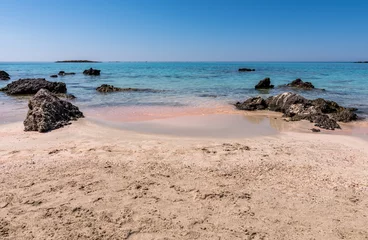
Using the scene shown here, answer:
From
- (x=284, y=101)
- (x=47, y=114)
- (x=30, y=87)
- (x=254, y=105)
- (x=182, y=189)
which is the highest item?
(x=30, y=87)

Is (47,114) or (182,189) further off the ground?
(47,114)

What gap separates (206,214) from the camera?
13.0 feet

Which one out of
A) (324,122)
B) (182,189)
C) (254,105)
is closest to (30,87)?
(254,105)

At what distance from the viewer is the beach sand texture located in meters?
3.64

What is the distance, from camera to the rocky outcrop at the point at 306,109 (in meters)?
9.95

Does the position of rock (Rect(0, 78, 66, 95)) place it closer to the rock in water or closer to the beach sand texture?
the rock in water

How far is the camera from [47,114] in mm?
9086

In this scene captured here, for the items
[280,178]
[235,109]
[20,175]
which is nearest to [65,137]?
[20,175]

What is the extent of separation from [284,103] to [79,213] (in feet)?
36.7

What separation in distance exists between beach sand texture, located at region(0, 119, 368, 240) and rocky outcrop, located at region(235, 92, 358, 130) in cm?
259

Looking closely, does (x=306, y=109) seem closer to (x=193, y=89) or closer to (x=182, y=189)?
(x=182, y=189)

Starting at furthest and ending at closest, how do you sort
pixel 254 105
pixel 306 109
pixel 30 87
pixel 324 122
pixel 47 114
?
pixel 30 87, pixel 254 105, pixel 306 109, pixel 324 122, pixel 47 114

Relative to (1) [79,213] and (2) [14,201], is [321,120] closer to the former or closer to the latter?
(1) [79,213]

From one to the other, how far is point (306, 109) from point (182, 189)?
8808mm
